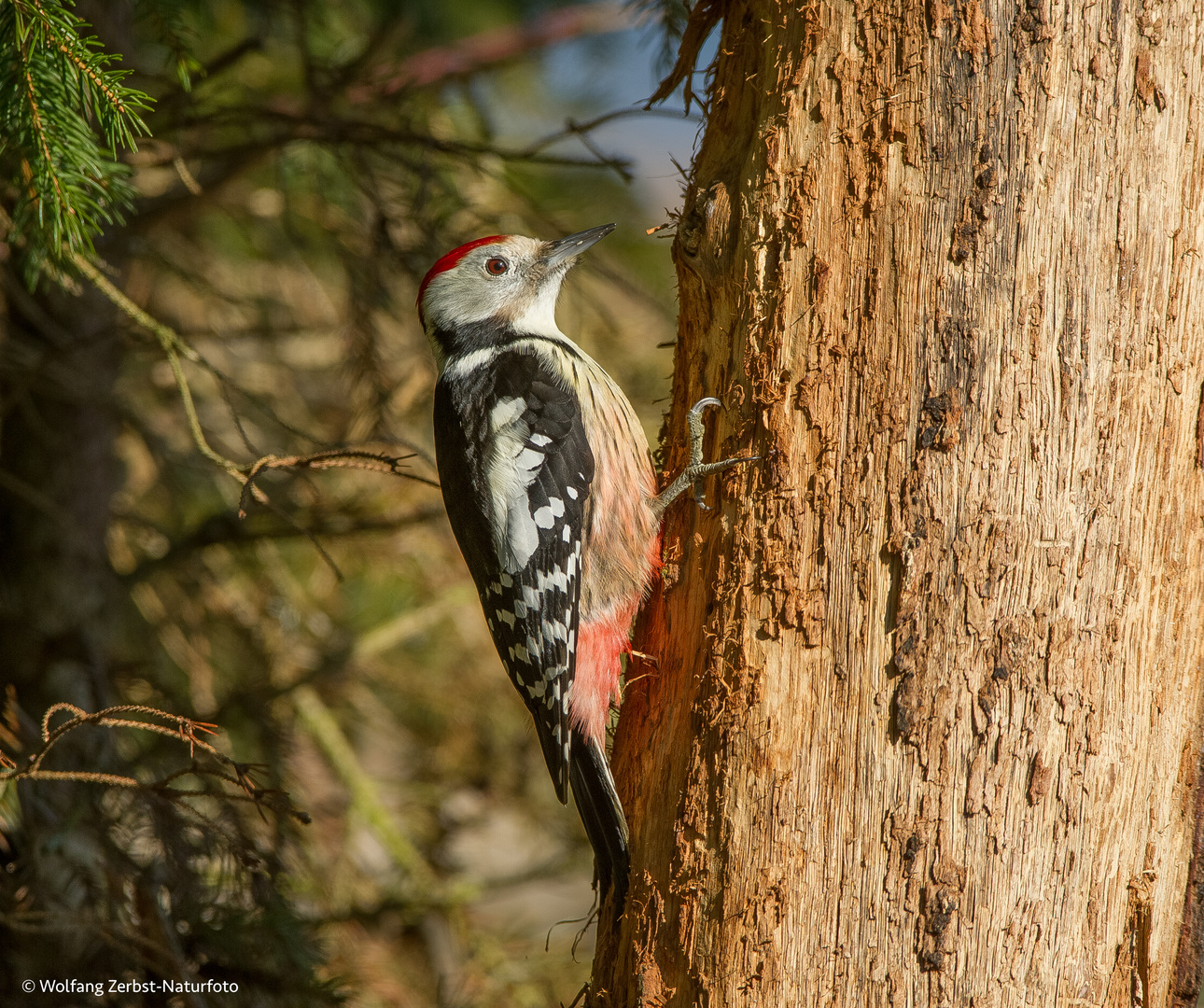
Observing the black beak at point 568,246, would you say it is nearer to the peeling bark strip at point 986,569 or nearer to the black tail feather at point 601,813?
the peeling bark strip at point 986,569

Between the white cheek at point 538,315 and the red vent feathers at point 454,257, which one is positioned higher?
the red vent feathers at point 454,257

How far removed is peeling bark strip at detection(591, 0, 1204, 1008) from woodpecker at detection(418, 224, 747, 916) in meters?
0.52

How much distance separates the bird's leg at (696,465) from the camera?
7.14 feet

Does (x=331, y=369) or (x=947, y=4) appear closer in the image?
(x=947, y=4)

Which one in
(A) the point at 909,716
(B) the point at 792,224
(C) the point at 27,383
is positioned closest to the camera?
(A) the point at 909,716

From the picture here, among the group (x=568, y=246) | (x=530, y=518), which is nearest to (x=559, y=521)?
(x=530, y=518)

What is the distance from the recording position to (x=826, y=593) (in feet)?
6.07

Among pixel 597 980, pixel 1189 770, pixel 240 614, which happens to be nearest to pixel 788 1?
pixel 1189 770

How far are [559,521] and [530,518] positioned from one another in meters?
0.08

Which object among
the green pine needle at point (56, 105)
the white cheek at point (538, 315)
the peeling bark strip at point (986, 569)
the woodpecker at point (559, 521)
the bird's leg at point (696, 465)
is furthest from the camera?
the white cheek at point (538, 315)

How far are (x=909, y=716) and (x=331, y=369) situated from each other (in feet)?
12.3

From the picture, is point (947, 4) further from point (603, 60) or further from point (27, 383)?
point (603, 60)

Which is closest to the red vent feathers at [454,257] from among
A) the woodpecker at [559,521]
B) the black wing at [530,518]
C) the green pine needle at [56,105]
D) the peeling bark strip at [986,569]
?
the woodpecker at [559,521]

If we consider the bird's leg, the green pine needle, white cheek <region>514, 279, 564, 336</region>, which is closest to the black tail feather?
the bird's leg
